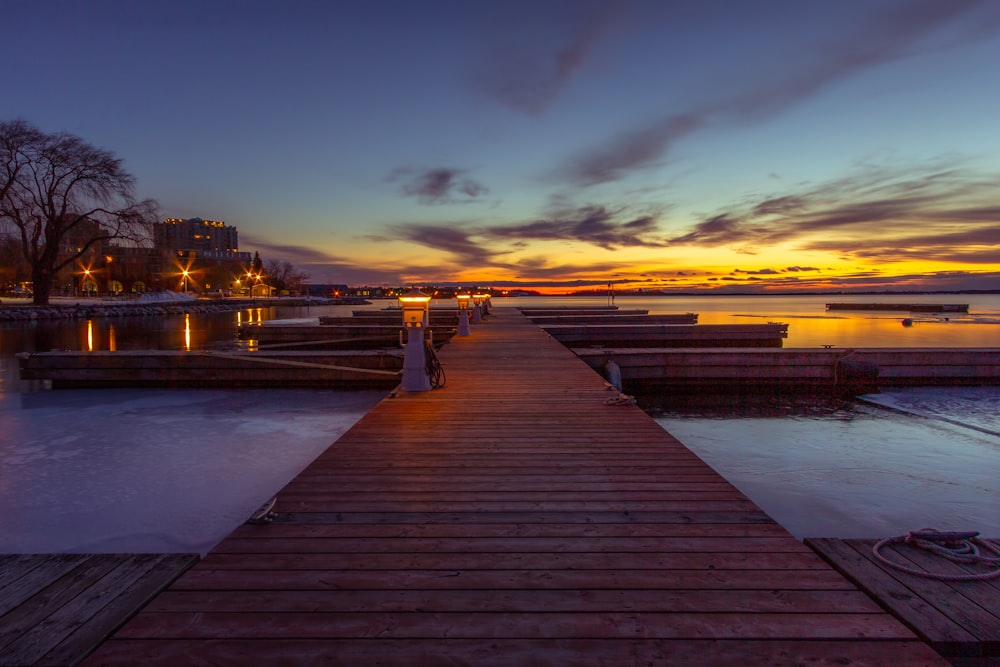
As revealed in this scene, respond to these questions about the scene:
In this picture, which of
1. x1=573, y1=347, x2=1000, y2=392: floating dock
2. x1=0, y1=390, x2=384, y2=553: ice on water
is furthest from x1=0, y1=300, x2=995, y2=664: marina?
x1=573, y1=347, x2=1000, y2=392: floating dock

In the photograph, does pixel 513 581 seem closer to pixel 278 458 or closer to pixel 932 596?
pixel 932 596

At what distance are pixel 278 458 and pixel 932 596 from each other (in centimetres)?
709

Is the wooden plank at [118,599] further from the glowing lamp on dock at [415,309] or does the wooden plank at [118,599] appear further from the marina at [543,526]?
the glowing lamp on dock at [415,309]

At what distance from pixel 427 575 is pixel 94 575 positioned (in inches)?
64.4

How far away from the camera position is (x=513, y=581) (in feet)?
8.22

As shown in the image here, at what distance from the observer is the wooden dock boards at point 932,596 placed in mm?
2129

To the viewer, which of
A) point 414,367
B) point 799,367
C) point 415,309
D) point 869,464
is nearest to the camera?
point 869,464

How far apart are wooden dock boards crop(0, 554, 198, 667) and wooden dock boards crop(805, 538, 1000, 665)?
318 cm

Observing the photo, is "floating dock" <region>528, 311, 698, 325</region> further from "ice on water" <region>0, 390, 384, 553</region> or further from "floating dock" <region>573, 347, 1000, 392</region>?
"ice on water" <region>0, 390, 384, 553</region>

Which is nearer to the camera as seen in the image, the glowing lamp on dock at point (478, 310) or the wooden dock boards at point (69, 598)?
the wooden dock boards at point (69, 598)

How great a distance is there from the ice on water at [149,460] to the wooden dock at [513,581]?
2.06 meters

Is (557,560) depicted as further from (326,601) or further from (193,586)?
(193,586)

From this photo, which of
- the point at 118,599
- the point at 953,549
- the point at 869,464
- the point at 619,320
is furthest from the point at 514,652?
the point at 619,320

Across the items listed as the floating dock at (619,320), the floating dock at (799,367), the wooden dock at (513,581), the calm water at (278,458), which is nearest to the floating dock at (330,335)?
the floating dock at (619,320)
